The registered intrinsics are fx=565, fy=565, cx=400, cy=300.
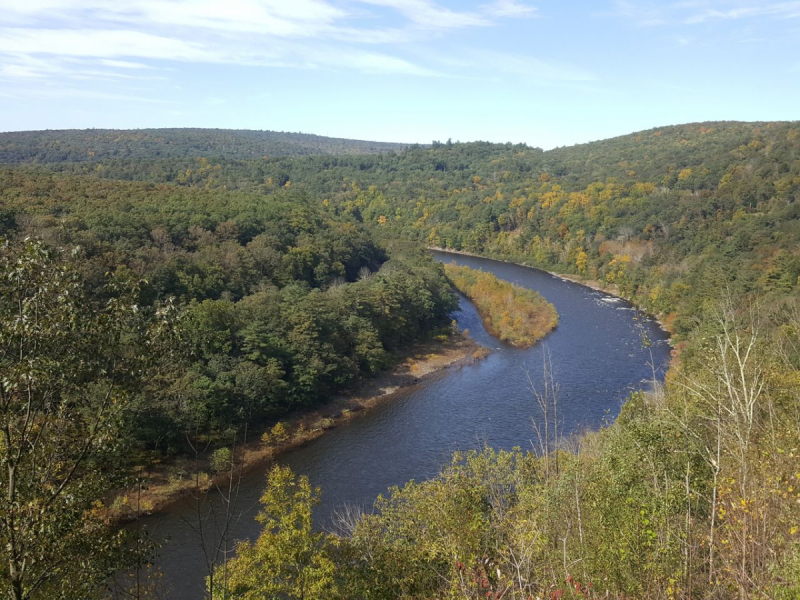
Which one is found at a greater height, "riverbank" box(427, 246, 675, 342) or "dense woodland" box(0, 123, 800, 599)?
"dense woodland" box(0, 123, 800, 599)

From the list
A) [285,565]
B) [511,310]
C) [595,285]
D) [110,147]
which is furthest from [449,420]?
[110,147]

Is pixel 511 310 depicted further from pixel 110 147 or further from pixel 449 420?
pixel 110 147

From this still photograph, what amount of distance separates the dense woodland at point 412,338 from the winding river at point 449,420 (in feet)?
8.56

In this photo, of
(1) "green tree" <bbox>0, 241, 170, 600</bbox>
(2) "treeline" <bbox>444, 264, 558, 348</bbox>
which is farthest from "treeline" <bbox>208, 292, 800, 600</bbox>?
(2) "treeline" <bbox>444, 264, 558, 348</bbox>

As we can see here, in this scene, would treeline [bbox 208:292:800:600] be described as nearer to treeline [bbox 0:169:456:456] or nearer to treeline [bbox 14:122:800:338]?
treeline [bbox 0:169:456:456]

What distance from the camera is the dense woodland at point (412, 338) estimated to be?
6.04m

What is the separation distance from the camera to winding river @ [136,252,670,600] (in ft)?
65.3

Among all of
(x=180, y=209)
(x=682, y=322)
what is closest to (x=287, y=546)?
(x=682, y=322)

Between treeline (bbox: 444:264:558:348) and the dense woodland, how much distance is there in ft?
15.3

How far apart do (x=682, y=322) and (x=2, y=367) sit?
40.8 m

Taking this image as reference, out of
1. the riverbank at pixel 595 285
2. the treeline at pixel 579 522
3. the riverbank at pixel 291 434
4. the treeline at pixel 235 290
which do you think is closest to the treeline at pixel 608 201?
the riverbank at pixel 595 285

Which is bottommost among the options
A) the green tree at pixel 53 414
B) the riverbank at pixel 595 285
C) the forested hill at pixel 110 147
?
the riverbank at pixel 595 285

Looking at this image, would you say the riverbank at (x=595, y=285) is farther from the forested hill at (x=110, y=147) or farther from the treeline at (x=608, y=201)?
the forested hill at (x=110, y=147)

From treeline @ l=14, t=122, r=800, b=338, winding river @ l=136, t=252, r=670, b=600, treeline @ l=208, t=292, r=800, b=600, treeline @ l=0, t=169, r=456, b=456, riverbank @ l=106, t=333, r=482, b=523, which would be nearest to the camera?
treeline @ l=208, t=292, r=800, b=600
